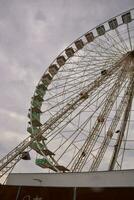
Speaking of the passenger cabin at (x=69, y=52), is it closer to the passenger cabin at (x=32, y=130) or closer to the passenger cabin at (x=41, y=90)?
the passenger cabin at (x=41, y=90)

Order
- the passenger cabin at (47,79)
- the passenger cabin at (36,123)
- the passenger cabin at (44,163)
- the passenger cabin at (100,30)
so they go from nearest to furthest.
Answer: the passenger cabin at (44,163)
the passenger cabin at (36,123)
the passenger cabin at (100,30)
the passenger cabin at (47,79)

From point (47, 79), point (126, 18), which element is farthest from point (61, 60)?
point (126, 18)

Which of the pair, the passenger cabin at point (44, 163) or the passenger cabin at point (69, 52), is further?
the passenger cabin at point (69, 52)

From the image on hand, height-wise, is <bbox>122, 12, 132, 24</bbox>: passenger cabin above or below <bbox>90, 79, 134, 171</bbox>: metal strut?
above

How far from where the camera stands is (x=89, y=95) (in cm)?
2555

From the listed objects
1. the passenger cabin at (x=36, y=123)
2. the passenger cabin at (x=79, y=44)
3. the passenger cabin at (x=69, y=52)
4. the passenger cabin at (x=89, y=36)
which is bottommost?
the passenger cabin at (x=36, y=123)

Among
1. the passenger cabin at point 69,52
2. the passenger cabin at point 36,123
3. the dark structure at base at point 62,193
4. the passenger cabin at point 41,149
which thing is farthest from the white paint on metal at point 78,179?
the passenger cabin at point 69,52

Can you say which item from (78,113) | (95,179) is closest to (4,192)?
(95,179)

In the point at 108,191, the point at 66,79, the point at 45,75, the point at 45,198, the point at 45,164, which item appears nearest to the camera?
the point at 108,191

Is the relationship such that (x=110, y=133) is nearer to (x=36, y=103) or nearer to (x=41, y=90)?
(x=36, y=103)

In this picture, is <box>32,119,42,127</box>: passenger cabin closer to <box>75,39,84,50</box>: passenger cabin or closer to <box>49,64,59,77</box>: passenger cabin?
<box>49,64,59,77</box>: passenger cabin

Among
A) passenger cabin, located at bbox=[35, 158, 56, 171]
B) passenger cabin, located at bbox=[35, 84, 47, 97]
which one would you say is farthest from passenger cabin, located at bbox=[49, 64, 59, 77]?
passenger cabin, located at bbox=[35, 158, 56, 171]

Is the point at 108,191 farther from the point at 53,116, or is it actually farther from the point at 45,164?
the point at 53,116

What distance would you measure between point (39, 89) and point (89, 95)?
212 inches
